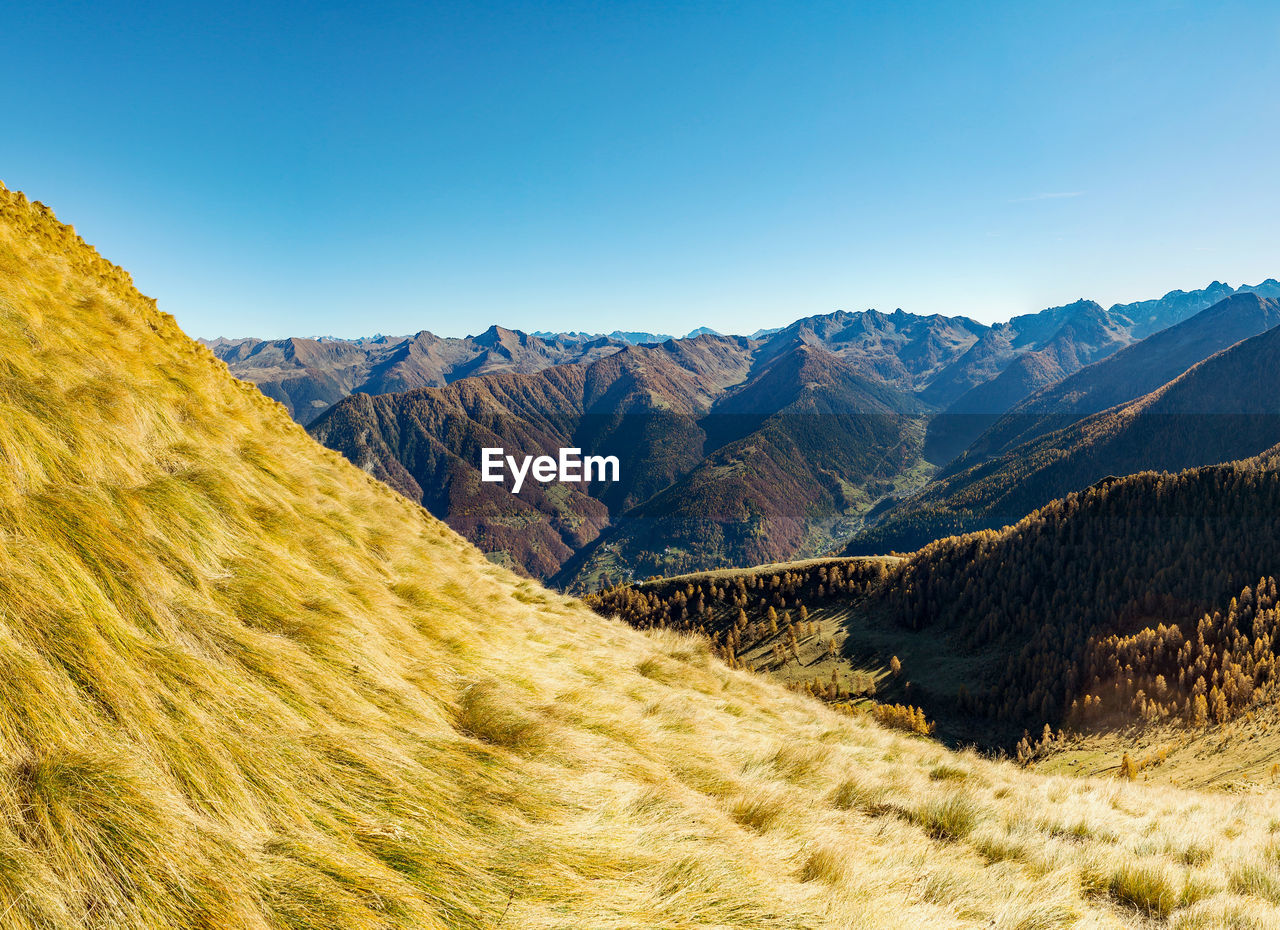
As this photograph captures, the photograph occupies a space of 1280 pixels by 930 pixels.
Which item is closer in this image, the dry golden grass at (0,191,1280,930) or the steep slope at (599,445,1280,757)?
the dry golden grass at (0,191,1280,930)

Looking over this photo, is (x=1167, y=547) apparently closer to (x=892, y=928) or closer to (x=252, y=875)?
(x=892, y=928)

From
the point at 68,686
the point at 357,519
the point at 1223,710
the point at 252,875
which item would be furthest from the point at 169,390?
the point at 1223,710

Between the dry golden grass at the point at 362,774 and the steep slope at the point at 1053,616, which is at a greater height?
the dry golden grass at the point at 362,774

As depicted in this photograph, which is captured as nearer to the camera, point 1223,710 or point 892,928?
point 892,928

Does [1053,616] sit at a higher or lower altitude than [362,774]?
lower

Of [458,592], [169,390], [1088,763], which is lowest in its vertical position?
[1088,763]

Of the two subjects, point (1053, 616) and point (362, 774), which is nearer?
point (362, 774)

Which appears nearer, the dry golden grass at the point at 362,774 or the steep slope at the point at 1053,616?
the dry golden grass at the point at 362,774

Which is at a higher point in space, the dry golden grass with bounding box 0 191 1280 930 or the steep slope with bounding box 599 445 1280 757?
the dry golden grass with bounding box 0 191 1280 930
